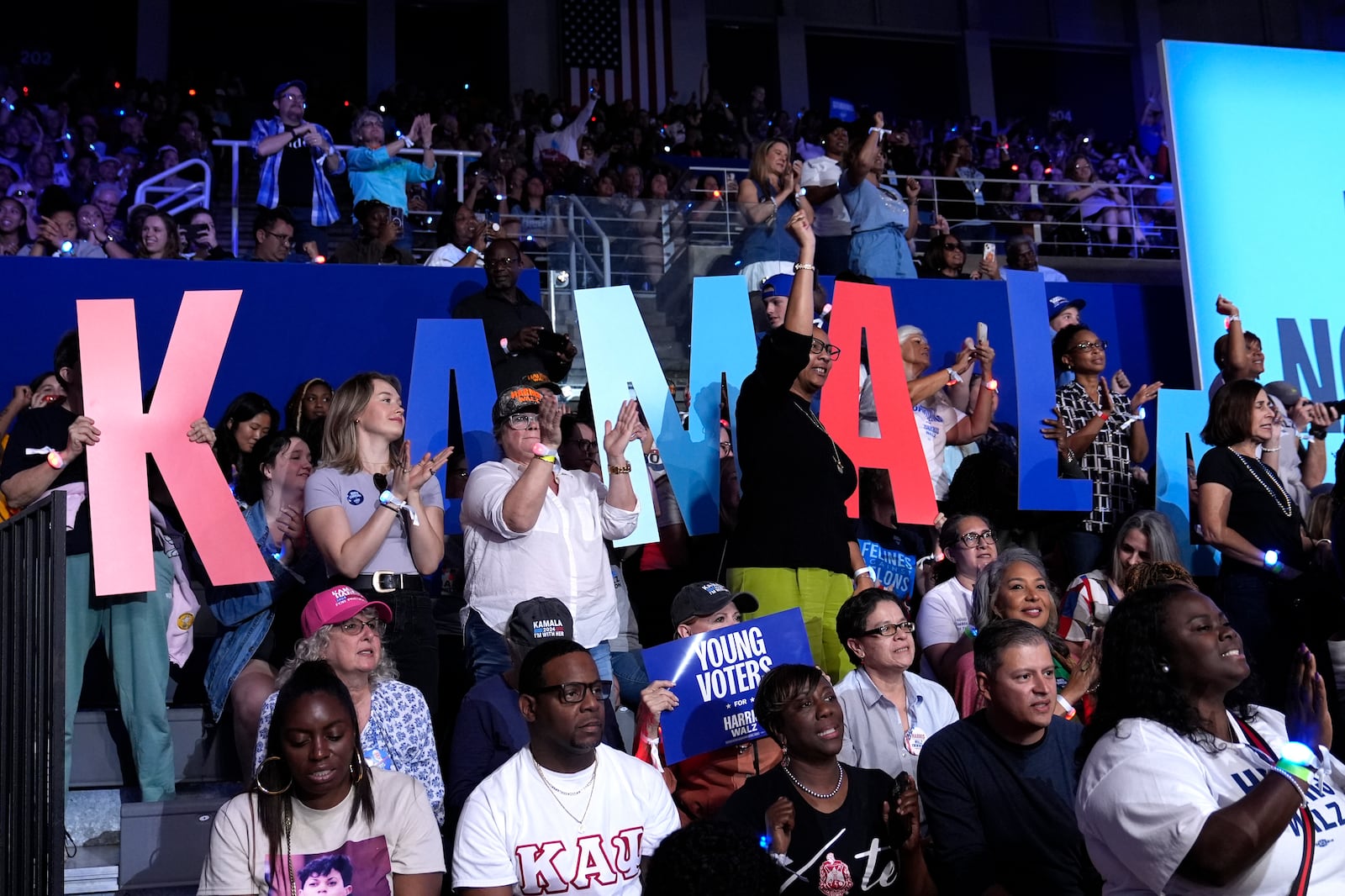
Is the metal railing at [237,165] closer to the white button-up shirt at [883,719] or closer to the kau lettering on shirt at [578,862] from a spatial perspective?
the white button-up shirt at [883,719]

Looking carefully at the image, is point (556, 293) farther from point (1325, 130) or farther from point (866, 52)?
point (866, 52)

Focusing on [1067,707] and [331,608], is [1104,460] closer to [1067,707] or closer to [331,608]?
[1067,707]

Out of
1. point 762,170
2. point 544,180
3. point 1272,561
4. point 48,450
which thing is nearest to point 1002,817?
point 1272,561

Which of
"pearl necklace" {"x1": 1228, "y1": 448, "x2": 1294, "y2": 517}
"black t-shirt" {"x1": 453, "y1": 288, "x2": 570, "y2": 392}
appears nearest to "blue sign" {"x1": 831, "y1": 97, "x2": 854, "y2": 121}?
"black t-shirt" {"x1": 453, "y1": 288, "x2": 570, "y2": 392}

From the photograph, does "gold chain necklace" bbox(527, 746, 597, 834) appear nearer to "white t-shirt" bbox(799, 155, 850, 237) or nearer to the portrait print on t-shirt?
the portrait print on t-shirt

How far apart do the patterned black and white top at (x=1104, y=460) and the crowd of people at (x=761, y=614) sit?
17 millimetres

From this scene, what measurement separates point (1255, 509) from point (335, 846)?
4.09m

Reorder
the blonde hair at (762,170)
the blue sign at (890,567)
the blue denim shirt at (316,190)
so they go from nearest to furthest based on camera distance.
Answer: the blue sign at (890,567) → the blonde hair at (762,170) → the blue denim shirt at (316,190)

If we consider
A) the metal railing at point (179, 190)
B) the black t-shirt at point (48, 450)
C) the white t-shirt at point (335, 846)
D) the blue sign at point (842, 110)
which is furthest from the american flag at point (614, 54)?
the white t-shirt at point (335, 846)

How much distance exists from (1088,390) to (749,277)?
6.11 ft

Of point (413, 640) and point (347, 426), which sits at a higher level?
point (347, 426)

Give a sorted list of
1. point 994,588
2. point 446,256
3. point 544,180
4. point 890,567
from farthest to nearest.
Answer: point 544,180, point 446,256, point 890,567, point 994,588

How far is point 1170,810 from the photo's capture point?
109 inches

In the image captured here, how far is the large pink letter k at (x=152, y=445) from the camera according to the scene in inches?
209
